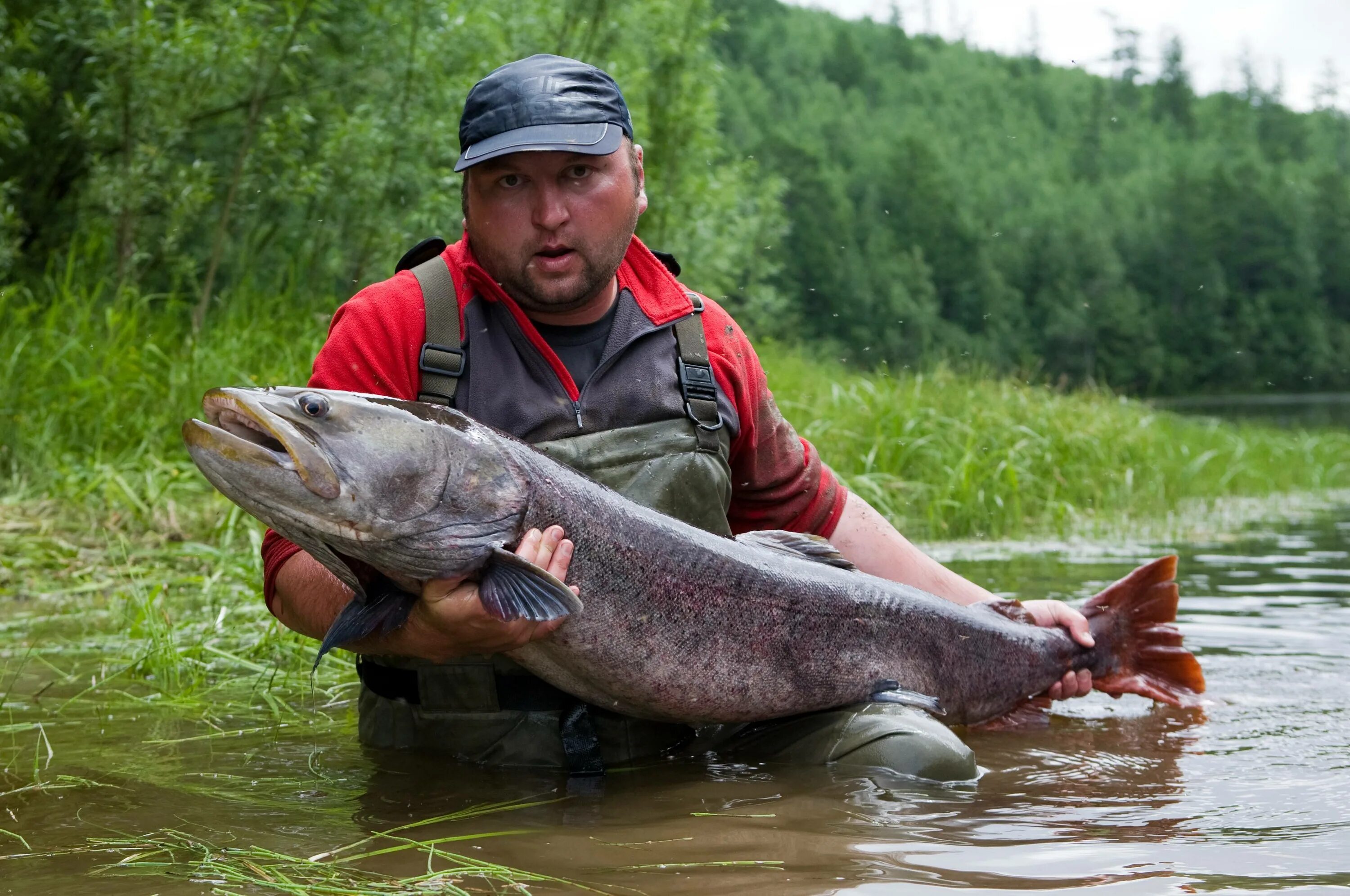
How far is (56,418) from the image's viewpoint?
6930 millimetres

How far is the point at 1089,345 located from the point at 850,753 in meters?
81.6

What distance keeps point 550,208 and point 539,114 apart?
243 millimetres

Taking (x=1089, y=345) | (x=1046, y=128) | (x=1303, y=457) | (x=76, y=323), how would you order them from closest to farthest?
(x=76, y=323) → (x=1303, y=457) → (x=1089, y=345) → (x=1046, y=128)

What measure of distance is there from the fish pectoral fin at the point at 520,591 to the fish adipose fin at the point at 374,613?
214 mm

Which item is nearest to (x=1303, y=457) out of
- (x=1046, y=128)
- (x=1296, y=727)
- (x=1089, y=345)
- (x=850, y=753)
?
(x=1296, y=727)

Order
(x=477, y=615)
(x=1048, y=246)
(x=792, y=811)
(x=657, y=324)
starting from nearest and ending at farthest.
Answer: (x=477, y=615)
(x=792, y=811)
(x=657, y=324)
(x=1048, y=246)

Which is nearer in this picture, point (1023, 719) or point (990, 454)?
point (1023, 719)

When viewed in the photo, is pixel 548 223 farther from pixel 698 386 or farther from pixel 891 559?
pixel 891 559

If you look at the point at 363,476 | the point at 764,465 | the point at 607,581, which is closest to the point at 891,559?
the point at 764,465

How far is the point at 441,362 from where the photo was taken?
10.7 feet

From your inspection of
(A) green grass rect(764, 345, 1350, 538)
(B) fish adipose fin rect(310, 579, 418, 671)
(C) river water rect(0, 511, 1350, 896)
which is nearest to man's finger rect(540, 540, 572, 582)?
(B) fish adipose fin rect(310, 579, 418, 671)

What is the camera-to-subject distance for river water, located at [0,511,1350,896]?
237 centimetres

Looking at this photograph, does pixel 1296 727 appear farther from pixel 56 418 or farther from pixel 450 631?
pixel 56 418

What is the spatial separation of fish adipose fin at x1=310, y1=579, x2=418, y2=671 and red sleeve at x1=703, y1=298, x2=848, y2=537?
1.22 m
